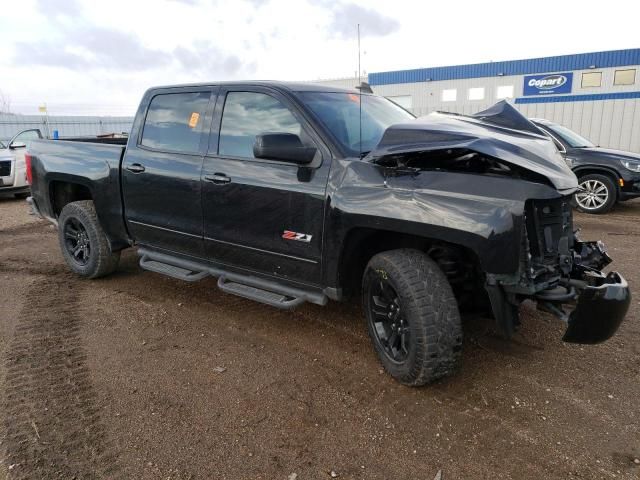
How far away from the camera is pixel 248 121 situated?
3781 millimetres

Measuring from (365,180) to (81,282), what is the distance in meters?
3.65

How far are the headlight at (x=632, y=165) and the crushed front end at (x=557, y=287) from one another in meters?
6.81

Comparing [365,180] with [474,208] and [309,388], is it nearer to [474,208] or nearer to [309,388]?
Answer: [474,208]

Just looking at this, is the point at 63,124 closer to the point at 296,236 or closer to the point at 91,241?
the point at 91,241

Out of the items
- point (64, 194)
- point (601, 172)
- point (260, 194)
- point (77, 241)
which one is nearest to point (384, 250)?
point (260, 194)

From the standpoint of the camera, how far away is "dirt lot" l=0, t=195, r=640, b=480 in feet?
8.11

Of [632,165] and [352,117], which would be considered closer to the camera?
[352,117]

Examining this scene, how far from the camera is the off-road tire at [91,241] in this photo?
5012 mm

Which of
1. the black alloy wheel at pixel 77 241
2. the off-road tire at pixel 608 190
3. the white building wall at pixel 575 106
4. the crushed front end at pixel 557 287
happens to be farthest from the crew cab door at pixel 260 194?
the white building wall at pixel 575 106

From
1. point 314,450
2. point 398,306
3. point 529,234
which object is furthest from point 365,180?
point 314,450

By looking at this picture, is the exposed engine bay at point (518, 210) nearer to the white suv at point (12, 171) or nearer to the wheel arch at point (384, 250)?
the wheel arch at point (384, 250)

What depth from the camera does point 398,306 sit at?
3.09 meters

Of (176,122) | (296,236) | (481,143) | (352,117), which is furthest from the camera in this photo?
(176,122)

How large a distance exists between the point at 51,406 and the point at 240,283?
4.99 ft
